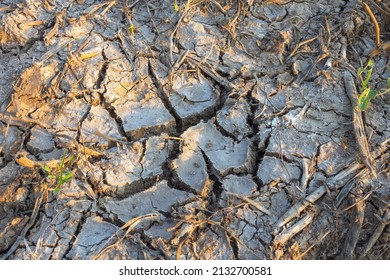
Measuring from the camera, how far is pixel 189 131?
3115 mm

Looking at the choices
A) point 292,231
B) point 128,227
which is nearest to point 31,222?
point 128,227

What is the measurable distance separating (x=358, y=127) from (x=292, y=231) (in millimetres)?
821

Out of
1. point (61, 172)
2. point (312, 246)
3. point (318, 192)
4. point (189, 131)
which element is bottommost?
point (312, 246)

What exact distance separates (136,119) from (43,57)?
0.84m

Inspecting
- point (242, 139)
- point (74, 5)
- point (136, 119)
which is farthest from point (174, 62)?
point (74, 5)

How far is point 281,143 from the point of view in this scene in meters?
2.98

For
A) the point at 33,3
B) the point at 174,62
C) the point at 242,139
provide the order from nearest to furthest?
the point at 242,139 < the point at 174,62 < the point at 33,3

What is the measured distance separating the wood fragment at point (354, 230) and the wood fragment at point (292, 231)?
0.23 meters

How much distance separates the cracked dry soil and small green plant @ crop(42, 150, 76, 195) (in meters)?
0.02

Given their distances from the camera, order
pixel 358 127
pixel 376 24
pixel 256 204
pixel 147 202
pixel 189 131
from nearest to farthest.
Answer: pixel 256 204 → pixel 147 202 → pixel 358 127 → pixel 189 131 → pixel 376 24

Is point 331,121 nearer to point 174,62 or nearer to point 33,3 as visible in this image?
point 174,62

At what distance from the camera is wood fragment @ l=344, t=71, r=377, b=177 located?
2.85 meters

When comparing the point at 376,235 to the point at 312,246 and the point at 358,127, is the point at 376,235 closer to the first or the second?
the point at 312,246
